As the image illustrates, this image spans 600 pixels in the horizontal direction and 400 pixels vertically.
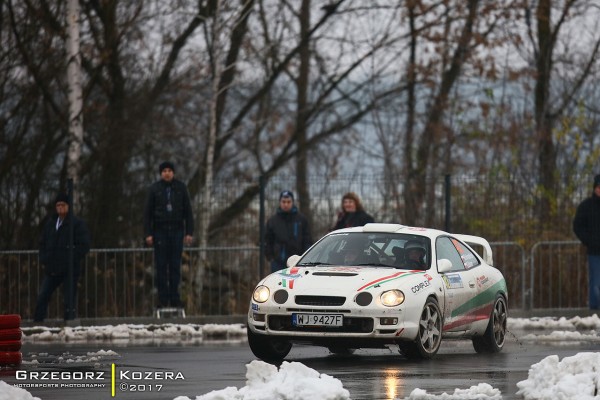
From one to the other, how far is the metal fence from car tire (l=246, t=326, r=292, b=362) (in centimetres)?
873

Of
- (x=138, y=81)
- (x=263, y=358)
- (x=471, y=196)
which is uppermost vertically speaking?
(x=138, y=81)

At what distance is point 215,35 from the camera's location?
3195cm

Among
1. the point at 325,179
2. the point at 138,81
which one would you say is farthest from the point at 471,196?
the point at 138,81

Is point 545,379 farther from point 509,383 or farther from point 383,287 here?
point 383,287

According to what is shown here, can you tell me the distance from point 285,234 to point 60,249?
10.8 ft

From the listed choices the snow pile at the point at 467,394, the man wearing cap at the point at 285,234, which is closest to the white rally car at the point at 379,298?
the snow pile at the point at 467,394

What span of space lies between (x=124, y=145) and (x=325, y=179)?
6.61 meters

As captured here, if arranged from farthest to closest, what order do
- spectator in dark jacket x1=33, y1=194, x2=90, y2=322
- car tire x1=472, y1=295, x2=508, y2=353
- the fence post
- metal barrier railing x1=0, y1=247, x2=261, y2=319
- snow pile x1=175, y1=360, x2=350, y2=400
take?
1. the fence post
2. metal barrier railing x1=0, y1=247, x2=261, y2=319
3. spectator in dark jacket x1=33, y1=194, x2=90, y2=322
4. car tire x1=472, y1=295, x2=508, y2=353
5. snow pile x1=175, y1=360, x2=350, y2=400

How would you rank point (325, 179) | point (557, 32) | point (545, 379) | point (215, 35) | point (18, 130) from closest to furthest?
point (545, 379) < point (325, 179) < point (18, 130) < point (215, 35) < point (557, 32)

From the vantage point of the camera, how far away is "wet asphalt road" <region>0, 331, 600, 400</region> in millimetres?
12250

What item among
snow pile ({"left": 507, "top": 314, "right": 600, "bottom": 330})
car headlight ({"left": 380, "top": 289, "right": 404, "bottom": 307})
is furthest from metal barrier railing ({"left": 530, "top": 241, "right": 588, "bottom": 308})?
car headlight ({"left": 380, "top": 289, "right": 404, "bottom": 307})

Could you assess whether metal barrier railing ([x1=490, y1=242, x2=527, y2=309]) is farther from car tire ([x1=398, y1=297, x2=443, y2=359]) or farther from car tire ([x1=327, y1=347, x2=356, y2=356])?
car tire ([x1=398, y1=297, x2=443, y2=359])

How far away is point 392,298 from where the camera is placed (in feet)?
50.3

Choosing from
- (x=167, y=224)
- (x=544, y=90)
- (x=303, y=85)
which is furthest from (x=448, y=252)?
(x=544, y=90)
